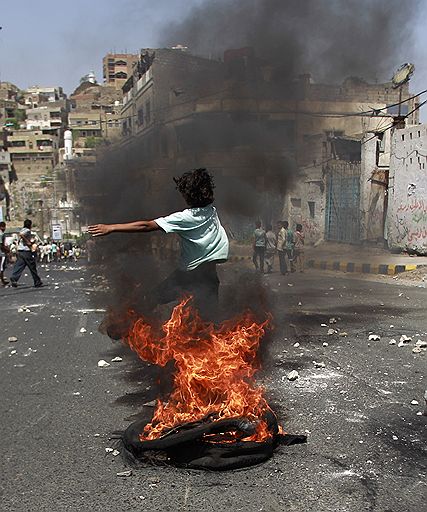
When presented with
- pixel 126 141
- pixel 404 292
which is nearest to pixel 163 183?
pixel 126 141

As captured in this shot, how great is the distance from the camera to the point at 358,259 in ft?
55.2

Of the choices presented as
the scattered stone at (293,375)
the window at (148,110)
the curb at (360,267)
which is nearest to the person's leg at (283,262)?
the curb at (360,267)

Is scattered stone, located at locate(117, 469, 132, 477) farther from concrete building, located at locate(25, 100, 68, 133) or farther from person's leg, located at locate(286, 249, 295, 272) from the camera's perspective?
concrete building, located at locate(25, 100, 68, 133)

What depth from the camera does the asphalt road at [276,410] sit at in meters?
2.83

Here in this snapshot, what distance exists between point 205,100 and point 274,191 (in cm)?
194

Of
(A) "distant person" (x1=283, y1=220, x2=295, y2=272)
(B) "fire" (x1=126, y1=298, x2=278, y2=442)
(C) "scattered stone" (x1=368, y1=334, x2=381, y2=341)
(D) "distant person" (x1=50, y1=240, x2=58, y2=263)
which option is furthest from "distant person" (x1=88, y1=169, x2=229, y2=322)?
(D) "distant person" (x1=50, y1=240, x2=58, y2=263)

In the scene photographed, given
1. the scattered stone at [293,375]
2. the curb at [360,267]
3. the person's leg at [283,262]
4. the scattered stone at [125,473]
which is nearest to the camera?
the scattered stone at [125,473]

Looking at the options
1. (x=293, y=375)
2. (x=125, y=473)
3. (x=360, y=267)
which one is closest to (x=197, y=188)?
(x=125, y=473)

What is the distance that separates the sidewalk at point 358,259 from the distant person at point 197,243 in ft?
36.0

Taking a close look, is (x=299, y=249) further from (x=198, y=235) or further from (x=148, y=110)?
(x=198, y=235)

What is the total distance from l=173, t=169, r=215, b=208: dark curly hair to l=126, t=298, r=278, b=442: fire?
661mm

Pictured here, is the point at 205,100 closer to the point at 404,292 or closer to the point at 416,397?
the point at 416,397

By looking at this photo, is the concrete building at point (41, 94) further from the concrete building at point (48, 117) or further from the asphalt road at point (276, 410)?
the asphalt road at point (276, 410)

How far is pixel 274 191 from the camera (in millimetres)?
8062
